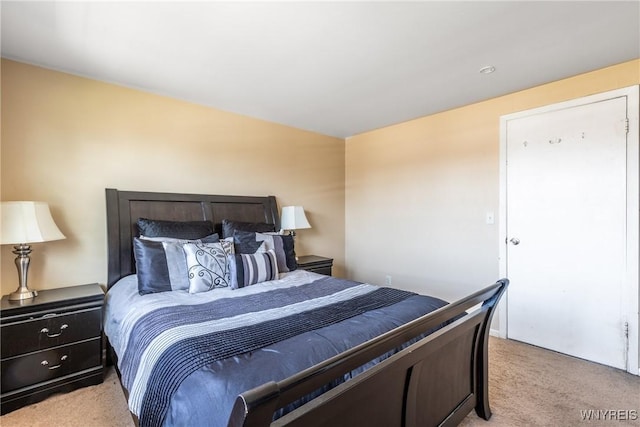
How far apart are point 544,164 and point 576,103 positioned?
21.2 inches

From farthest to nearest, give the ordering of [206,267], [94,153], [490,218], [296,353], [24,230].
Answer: [490,218] → [94,153] → [206,267] → [24,230] → [296,353]

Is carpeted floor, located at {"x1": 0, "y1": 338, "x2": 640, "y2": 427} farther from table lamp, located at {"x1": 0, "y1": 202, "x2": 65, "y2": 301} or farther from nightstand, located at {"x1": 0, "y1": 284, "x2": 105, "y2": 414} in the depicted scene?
table lamp, located at {"x1": 0, "y1": 202, "x2": 65, "y2": 301}

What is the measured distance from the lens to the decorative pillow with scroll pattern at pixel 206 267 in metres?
2.24

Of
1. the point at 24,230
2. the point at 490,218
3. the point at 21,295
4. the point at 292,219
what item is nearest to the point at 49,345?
the point at 21,295

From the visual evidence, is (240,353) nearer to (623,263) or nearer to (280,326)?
(280,326)

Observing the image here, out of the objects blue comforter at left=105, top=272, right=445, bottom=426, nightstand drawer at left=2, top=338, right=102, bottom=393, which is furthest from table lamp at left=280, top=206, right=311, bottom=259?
nightstand drawer at left=2, top=338, right=102, bottom=393

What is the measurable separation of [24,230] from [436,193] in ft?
12.0

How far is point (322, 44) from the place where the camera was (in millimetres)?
2104

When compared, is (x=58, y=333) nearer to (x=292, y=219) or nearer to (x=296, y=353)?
(x=296, y=353)

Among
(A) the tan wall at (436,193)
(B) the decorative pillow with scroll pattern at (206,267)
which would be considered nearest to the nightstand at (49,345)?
(B) the decorative pillow with scroll pattern at (206,267)

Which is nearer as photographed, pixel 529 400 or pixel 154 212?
pixel 529 400

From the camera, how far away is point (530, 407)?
1973 mm

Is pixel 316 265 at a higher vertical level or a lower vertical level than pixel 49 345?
higher

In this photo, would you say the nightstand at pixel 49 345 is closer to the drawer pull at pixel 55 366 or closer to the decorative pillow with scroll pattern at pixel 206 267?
the drawer pull at pixel 55 366
